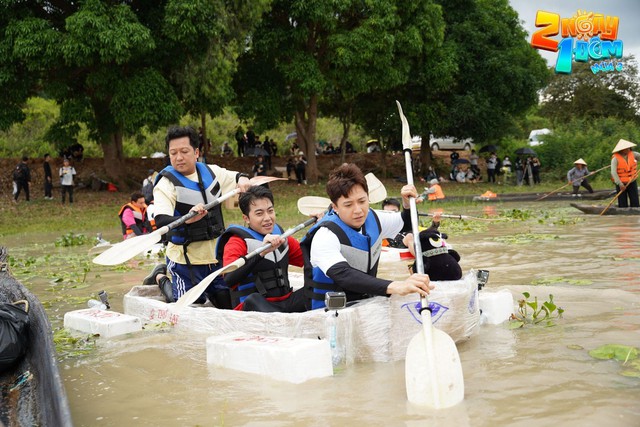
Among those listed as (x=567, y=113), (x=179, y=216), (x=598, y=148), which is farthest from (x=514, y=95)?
(x=179, y=216)

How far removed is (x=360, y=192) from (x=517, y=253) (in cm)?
587

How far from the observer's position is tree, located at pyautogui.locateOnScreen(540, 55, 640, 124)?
4709cm

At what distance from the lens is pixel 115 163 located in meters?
24.4

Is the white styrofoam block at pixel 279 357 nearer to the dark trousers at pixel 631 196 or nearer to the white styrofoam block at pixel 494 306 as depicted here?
the white styrofoam block at pixel 494 306

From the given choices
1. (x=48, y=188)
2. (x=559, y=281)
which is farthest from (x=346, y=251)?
(x=48, y=188)

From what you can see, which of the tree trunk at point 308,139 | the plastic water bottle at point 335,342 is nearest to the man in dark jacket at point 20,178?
the tree trunk at point 308,139

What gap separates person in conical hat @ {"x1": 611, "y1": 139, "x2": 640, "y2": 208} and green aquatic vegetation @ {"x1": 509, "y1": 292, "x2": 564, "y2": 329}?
31.7 ft

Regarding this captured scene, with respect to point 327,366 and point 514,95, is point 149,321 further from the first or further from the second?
point 514,95

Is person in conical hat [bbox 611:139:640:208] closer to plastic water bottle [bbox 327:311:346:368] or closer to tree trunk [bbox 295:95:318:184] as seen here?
plastic water bottle [bbox 327:311:346:368]

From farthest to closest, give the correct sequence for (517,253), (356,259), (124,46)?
1. (124,46)
2. (517,253)
3. (356,259)

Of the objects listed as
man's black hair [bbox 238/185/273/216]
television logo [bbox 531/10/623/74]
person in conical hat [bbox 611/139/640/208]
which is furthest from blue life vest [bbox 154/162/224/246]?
television logo [bbox 531/10/623/74]

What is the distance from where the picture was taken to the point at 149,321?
21.0 ft

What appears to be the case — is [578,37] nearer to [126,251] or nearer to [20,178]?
[20,178]

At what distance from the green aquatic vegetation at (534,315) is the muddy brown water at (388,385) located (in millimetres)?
88
